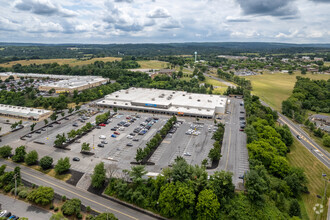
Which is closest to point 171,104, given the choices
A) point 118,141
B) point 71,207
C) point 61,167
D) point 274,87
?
point 118,141

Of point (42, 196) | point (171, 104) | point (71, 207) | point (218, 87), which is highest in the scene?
point (218, 87)

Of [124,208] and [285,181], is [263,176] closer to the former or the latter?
[285,181]

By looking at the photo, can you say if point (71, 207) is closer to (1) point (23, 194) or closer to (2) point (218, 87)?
(1) point (23, 194)

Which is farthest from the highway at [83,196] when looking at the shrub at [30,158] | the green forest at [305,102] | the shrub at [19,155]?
the green forest at [305,102]

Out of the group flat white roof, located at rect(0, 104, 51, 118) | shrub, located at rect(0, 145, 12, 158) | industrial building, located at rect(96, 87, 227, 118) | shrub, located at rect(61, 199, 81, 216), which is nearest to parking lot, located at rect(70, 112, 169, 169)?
industrial building, located at rect(96, 87, 227, 118)

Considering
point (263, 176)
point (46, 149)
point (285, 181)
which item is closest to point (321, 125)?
point (285, 181)

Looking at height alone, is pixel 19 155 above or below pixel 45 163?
above
